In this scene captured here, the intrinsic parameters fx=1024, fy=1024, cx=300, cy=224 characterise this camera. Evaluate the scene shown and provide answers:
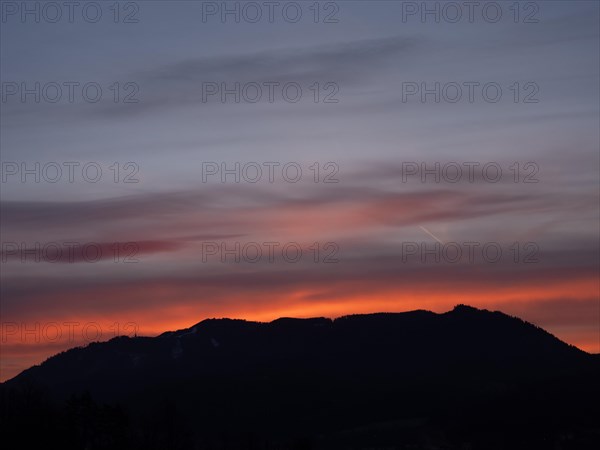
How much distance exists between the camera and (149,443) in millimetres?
199750

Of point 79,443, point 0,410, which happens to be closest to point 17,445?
point 79,443

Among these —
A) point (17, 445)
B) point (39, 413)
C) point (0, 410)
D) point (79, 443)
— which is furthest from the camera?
point (0, 410)

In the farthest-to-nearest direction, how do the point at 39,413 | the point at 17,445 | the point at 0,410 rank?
the point at 0,410 < the point at 39,413 < the point at 17,445

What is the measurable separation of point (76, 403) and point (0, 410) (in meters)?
36.7

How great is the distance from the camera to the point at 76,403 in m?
170

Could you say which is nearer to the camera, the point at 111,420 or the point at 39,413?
the point at 111,420

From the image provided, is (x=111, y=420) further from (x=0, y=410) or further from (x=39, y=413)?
(x=0, y=410)

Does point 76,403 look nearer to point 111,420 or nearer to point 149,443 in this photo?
point 111,420

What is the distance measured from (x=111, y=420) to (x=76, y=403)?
7.38 metres

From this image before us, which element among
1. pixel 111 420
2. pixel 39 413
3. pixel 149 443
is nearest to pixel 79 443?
pixel 111 420

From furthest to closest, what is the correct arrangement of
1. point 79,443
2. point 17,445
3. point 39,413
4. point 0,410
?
1. point 0,410
2. point 39,413
3. point 79,443
4. point 17,445

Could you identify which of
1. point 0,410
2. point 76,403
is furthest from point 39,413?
point 0,410

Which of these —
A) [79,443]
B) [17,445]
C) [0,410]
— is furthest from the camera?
[0,410]

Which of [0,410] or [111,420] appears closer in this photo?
[111,420]
